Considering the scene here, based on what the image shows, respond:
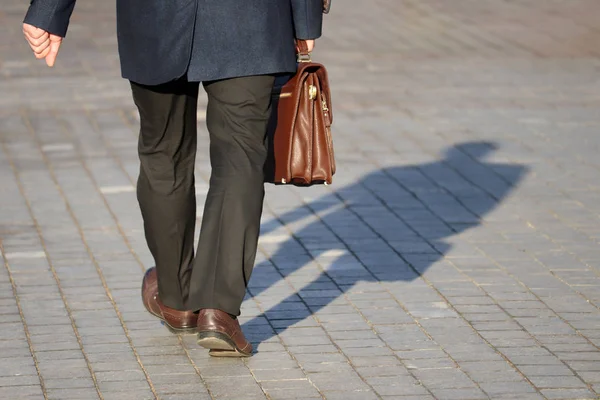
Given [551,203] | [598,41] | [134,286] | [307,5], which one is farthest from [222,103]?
[598,41]

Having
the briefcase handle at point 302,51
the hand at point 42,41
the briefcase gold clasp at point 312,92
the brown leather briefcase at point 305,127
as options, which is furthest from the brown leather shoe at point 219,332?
the hand at point 42,41

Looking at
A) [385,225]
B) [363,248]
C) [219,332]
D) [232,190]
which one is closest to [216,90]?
[232,190]

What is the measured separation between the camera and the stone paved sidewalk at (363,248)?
14.3 feet

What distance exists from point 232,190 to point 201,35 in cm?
51

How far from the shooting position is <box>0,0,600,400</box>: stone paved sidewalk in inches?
172

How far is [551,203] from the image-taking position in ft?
22.4

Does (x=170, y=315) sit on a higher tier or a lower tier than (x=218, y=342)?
lower

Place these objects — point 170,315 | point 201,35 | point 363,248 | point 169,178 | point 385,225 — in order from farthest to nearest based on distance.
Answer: point 385,225 → point 363,248 → point 170,315 → point 169,178 → point 201,35

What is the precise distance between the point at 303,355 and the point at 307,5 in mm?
1180

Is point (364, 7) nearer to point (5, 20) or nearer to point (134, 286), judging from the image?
point (5, 20)

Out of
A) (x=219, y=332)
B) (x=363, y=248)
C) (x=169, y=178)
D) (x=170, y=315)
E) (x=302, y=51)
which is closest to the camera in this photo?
(x=219, y=332)

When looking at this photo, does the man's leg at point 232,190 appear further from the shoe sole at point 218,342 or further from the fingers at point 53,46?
the fingers at point 53,46

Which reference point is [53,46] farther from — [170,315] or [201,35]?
[170,315]

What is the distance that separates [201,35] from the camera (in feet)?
13.9
